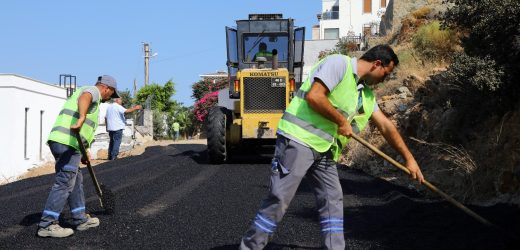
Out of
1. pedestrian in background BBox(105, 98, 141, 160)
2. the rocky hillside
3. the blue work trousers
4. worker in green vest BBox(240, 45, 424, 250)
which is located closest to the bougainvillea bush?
pedestrian in background BBox(105, 98, 141, 160)

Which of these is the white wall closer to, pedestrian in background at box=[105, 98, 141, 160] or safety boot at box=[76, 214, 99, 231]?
pedestrian in background at box=[105, 98, 141, 160]

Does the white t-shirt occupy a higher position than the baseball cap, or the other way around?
the baseball cap

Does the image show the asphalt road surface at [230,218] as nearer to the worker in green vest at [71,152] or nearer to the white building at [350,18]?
the worker in green vest at [71,152]

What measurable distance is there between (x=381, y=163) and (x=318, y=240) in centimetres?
625

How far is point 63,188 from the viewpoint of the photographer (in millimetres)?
5660

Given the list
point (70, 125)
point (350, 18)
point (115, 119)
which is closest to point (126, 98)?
point (350, 18)

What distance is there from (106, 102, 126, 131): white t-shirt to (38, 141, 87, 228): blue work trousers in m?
8.71

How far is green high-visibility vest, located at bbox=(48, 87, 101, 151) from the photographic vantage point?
5711mm

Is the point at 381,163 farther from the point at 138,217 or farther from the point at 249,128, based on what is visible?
the point at 138,217

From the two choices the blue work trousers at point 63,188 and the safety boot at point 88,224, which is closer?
the blue work trousers at point 63,188

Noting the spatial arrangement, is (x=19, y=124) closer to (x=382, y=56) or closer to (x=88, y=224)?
(x=88, y=224)

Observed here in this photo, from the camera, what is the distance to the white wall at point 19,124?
61.7 ft

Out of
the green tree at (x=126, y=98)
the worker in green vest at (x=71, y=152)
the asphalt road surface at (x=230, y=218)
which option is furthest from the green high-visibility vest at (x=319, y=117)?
the green tree at (x=126, y=98)

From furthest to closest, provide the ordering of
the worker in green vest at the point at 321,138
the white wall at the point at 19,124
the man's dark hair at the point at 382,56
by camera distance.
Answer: the white wall at the point at 19,124 → the man's dark hair at the point at 382,56 → the worker in green vest at the point at 321,138
